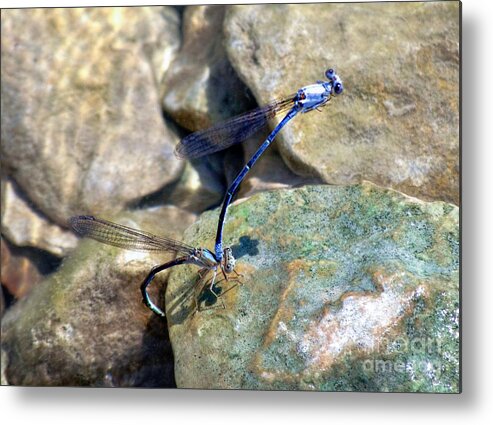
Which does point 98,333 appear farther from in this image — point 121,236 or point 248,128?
point 248,128

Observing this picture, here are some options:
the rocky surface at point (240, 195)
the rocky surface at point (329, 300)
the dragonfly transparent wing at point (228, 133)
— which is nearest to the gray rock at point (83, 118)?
the rocky surface at point (240, 195)

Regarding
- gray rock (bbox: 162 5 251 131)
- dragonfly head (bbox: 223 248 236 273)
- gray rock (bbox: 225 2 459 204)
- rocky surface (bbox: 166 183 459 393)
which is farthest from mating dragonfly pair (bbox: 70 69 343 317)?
gray rock (bbox: 162 5 251 131)

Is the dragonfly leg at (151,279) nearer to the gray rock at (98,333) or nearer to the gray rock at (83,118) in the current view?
the gray rock at (98,333)

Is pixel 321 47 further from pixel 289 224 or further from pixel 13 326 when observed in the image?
pixel 13 326

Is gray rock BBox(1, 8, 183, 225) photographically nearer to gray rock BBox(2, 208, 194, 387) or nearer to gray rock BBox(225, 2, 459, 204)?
gray rock BBox(2, 208, 194, 387)

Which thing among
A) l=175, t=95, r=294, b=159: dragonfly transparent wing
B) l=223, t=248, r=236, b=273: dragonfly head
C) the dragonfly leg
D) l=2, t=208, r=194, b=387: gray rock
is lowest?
l=2, t=208, r=194, b=387: gray rock

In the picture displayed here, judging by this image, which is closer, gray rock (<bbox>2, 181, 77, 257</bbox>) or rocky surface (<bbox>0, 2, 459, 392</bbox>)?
rocky surface (<bbox>0, 2, 459, 392</bbox>)

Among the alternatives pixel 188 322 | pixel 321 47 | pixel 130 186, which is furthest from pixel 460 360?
pixel 130 186
